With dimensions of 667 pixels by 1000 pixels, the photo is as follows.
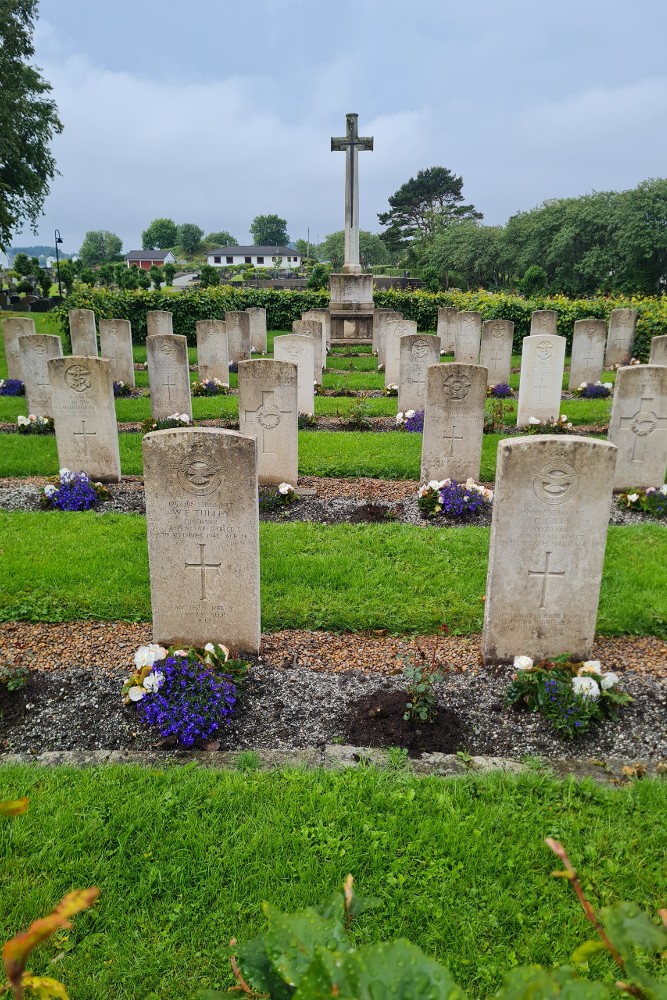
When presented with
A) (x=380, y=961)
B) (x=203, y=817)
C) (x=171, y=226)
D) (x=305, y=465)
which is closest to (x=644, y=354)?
(x=305, y=465)

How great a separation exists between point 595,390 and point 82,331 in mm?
Answer: 13048

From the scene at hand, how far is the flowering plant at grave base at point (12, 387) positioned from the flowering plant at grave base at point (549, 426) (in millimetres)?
11317

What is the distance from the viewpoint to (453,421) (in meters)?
9.02

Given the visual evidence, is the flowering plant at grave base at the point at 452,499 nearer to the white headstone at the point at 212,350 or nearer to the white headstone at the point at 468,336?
the white headstone at the point at 212,350

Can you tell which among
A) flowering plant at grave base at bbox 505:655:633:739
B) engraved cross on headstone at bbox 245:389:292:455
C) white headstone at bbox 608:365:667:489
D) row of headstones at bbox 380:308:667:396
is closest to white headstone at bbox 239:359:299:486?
engraved cross on headstone at bbox 245:389:292:455

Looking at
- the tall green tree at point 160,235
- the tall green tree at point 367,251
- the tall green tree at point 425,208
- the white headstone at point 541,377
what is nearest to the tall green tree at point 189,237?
the tall green tree at point 160,235

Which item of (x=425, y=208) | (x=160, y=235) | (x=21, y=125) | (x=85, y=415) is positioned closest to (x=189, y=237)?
(x=160, y=235)

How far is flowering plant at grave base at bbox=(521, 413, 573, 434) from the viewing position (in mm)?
12155

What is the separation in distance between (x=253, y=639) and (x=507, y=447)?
2.41m

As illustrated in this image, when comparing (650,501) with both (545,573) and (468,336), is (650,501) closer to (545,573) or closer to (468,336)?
(545,573)

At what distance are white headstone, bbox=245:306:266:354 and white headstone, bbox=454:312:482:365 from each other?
6.48 meters

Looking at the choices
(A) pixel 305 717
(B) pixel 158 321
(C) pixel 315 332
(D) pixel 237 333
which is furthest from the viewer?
(D) pixel 237 333

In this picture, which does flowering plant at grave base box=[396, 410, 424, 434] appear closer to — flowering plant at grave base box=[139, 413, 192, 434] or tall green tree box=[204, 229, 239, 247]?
flowering plant at grave base box=[139, 413, 192, 434]

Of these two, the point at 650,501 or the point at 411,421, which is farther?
the point at 411,421
